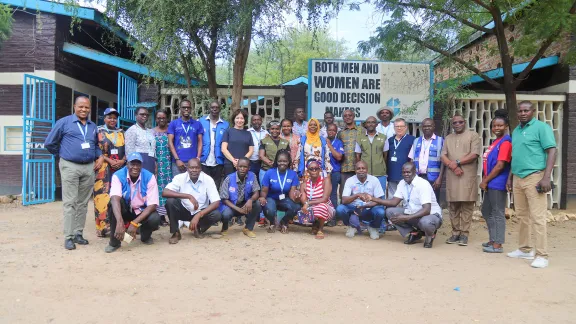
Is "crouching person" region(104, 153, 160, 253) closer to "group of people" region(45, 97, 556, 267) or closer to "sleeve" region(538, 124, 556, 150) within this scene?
"group of people" region(45, 97, 556, 267)

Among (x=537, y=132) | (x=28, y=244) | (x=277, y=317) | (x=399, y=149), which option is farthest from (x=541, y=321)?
(x=28, y=244)

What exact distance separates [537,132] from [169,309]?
167 inches

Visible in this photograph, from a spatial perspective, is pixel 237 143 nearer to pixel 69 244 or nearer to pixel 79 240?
pixel 79 240

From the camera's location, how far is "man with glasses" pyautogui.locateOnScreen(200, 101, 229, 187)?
6.88 meters

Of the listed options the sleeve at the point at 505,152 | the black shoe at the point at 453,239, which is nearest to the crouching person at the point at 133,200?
the black shoe at the point at 453,239

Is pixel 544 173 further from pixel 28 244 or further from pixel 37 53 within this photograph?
pixel 37 53

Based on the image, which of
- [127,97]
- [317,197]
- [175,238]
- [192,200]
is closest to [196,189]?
[192,200]

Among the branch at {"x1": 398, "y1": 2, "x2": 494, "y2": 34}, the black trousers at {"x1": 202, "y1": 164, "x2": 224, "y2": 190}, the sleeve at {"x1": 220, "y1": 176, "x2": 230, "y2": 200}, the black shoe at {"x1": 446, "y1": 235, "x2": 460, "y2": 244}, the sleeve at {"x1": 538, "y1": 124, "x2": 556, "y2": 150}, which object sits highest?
the branch at {"x1": 398, "y1": 2, "x2": 494, "y2": 34}

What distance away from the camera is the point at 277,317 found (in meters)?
3.41

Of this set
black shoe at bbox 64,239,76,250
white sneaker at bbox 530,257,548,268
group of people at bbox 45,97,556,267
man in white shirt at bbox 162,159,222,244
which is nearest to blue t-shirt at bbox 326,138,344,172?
group of people at bbox 45,97,556,267

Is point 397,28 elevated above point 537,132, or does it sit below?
above

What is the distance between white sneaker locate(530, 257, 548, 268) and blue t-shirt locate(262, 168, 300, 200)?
2994mm

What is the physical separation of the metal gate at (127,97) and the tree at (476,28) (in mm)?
4858

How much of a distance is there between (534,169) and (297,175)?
3.05m
